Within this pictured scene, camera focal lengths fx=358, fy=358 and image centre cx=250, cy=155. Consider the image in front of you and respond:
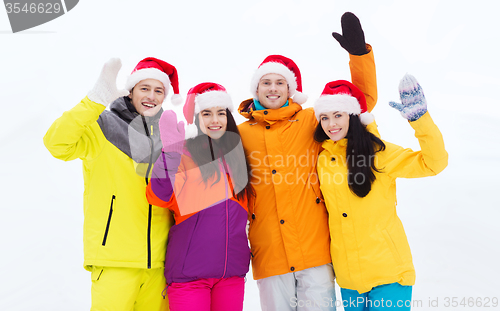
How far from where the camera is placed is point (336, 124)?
1.97m

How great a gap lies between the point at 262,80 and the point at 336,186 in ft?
2.79

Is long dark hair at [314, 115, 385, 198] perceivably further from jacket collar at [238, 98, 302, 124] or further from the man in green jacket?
the man in green jacket

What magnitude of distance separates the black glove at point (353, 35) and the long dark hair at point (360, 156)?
1.79 feet

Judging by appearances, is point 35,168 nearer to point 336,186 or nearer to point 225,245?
point 225,245

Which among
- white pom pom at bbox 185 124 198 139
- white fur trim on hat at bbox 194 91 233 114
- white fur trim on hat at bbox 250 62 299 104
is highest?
white fur trim on hat at bbox 250 62 299 104

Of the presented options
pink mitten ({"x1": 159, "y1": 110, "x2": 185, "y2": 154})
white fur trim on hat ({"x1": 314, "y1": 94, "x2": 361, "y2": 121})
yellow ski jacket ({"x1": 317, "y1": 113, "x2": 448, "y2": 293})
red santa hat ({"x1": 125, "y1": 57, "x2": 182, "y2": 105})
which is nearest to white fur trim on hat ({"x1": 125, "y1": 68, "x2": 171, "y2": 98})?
red santa hat ({"x1": 125, "y1": 57, "x2": 182, "y2": 105})

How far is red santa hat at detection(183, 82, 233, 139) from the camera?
206 cm

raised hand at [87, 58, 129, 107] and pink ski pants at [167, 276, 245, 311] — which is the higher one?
raised hand at [87, 58, 129, 107]

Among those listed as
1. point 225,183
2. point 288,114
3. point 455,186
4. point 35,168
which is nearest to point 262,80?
point 288,114

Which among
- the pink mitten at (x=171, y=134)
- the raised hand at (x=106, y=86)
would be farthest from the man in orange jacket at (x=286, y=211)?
the raised hand at (x=106, y=86)

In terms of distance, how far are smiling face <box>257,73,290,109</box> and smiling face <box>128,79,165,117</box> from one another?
616 mm

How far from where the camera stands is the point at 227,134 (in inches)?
80.6

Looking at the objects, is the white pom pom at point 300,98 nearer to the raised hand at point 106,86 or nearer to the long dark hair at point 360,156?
the long dark hair at point 360,156

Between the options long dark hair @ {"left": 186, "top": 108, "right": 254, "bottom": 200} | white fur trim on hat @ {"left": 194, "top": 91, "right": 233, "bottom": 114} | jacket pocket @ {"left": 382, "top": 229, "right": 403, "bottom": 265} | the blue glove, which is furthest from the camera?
white fur trim on hat @ {"left": 194, "top": 91, "right": 233, "bottom": 114}
